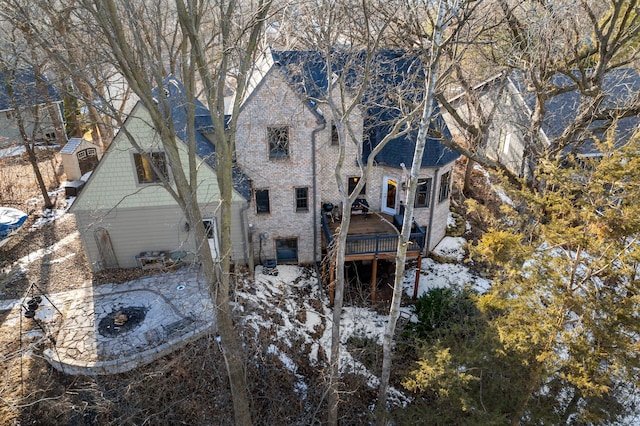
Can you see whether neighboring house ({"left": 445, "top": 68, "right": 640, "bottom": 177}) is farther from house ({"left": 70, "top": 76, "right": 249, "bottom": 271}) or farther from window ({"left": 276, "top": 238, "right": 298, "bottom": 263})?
house ({"left": 70, "top": 76, "right": 249, "bottom": 271})

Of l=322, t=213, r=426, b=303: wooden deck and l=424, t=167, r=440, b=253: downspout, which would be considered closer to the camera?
l=322, t=213, r=426, b=303: wooden deck

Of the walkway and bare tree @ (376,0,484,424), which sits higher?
bare tree @ (376,0,484,424)

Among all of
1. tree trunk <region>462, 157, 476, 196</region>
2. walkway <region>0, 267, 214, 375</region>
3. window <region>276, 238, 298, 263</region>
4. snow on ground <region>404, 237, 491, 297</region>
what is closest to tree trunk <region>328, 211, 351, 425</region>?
walkway <region>0, 267, 214, 375</region>

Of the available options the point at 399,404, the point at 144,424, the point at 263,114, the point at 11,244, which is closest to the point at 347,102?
the point at 263,114

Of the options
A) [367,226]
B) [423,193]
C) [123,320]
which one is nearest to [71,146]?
[123,320]

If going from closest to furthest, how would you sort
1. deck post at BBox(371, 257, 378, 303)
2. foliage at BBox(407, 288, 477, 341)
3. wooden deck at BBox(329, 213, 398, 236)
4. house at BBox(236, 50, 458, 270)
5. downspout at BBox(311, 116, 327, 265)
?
foliage at BBox(407, 288, 477, 341)
house at BBox(236, 50, 458, 270)
downspout at BBox(311, 116, 327, 265)
deck post at BBox(371, 257, 378, 303)
wooden deck at BBox(329, 213, 398, 236)

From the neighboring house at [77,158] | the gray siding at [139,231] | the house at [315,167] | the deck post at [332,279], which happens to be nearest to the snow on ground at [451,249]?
the house at [315,167]

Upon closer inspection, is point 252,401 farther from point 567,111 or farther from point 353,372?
point 567,111

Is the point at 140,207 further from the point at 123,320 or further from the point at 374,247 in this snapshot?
the point at 374,247
